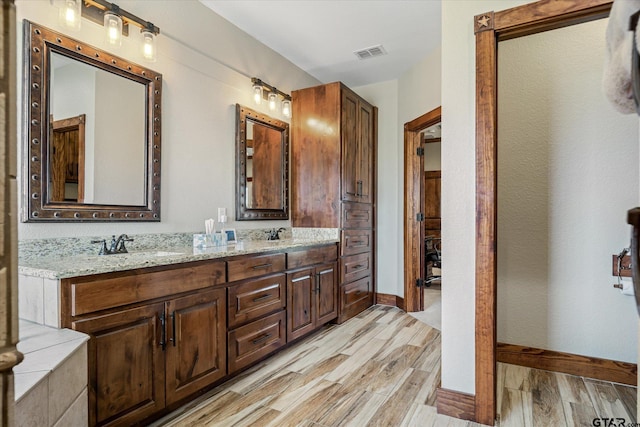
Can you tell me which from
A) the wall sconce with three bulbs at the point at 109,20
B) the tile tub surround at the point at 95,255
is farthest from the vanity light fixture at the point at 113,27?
the tile tub surround at the point at 95,255

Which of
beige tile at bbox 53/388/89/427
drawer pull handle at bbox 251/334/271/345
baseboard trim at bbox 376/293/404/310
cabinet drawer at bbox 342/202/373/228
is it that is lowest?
baseboard trim at bbox 376/293/404/310

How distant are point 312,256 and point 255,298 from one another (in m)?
0.80

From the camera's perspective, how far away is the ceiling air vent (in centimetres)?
348

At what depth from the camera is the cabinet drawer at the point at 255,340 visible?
7.26ft

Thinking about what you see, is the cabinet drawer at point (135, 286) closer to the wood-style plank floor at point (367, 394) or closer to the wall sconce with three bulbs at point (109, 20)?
the wood-style plank floor at point (367, 394)

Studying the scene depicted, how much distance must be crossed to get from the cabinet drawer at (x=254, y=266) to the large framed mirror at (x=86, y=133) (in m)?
0.66

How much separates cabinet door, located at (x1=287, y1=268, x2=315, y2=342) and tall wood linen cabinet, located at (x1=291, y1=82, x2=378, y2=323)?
22.5 inches

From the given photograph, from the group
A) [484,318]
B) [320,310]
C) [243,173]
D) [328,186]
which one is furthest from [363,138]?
[484,318]

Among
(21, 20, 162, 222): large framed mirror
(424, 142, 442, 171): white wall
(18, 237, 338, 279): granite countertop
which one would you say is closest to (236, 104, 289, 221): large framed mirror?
(21, 20, 162, 222): large framed mirror

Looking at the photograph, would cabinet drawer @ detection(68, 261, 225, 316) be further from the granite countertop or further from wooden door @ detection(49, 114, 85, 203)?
wooden door @ detection(49, 114, 85, 203)

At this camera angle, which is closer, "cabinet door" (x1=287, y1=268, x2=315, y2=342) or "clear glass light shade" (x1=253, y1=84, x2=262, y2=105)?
"cabinet door" (x1=287, y1=268, x2=315, y2=342)

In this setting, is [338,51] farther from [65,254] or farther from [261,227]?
[65,254]

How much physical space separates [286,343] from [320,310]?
21.6 inches

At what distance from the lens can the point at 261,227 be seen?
3307 mm
